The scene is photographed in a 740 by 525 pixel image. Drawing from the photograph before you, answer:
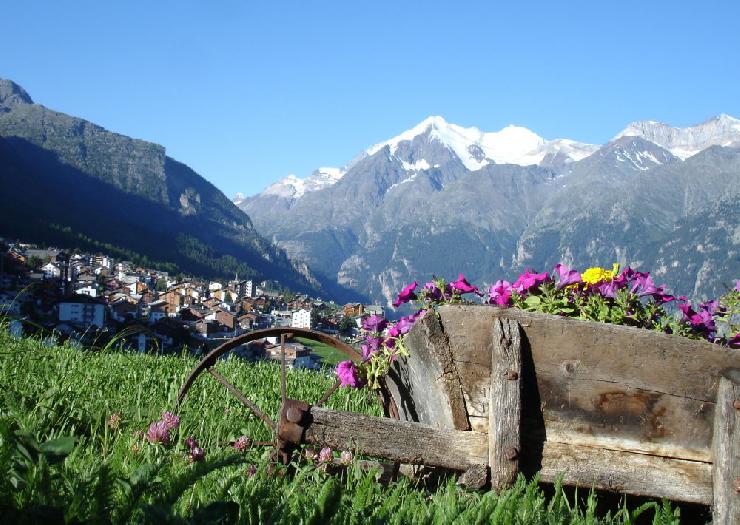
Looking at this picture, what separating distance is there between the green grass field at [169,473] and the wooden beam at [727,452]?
0.19 meters

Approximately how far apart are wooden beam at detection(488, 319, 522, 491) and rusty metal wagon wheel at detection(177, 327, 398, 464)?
32.2 inches

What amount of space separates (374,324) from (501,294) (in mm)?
796

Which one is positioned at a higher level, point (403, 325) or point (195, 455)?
point (403, 325)

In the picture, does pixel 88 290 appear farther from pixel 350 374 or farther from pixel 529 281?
pixel 529 281

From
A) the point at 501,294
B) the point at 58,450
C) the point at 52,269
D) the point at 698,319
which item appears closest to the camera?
the point at 58,450

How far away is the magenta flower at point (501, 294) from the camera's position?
3691mm

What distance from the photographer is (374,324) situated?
4.11 m

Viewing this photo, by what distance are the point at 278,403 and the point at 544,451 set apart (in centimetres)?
279

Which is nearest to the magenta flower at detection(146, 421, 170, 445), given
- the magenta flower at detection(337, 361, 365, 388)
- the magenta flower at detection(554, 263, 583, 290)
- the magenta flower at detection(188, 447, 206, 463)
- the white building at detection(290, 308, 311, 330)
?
the magenta flower at detection(188, 447, 206, 463)

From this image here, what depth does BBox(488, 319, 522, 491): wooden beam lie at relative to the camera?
2.98 metres

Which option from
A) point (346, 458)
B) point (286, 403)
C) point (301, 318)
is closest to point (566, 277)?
point (346, 458)

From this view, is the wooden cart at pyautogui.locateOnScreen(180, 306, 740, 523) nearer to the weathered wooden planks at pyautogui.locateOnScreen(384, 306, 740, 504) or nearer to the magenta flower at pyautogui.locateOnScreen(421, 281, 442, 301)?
the weathered wooden planks at pyautogui.locateOnScreen(384, 306, 740, 504)

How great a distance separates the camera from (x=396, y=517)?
2416 mm

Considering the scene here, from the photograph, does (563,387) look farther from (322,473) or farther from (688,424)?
(322,473)
